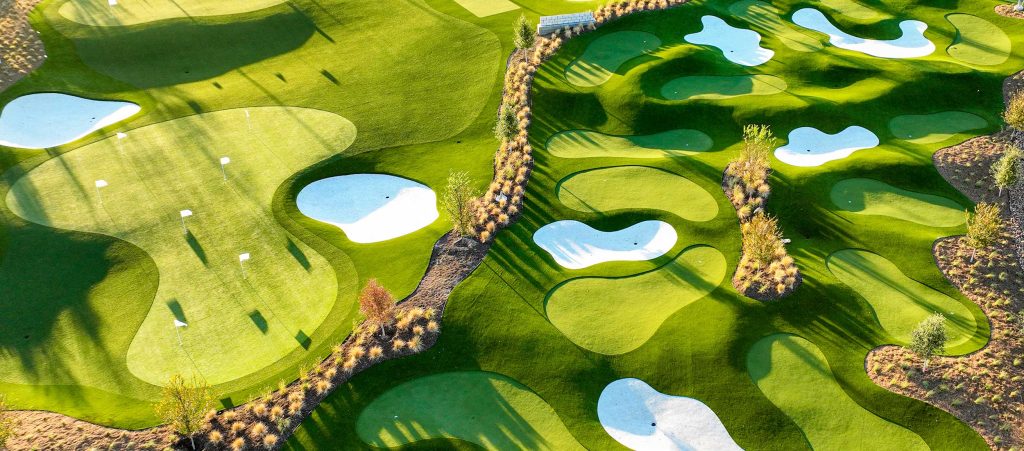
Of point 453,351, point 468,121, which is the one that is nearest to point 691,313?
point 453,351

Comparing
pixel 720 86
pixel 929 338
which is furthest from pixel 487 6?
pixel 929 338

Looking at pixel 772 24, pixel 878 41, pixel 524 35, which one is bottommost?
pixel 524 35

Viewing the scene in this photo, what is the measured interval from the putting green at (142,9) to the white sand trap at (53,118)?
9646 millimetres

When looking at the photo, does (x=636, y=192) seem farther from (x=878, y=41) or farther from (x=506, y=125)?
(x=878, y=41)

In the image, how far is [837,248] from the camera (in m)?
38.0

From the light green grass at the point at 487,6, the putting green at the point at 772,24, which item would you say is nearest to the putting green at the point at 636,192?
the putting green at the point at 772,24

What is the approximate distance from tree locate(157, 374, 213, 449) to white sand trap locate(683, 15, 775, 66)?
41547mm

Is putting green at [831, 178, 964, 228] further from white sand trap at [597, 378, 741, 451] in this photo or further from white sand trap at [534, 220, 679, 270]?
white sand trap at [597, 378, 741, 451]

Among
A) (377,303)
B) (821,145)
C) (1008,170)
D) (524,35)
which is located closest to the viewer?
(377,303)

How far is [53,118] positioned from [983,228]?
5496 centimetres

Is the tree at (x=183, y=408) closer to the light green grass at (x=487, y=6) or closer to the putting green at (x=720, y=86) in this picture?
the putting green at (x=720, y=86)

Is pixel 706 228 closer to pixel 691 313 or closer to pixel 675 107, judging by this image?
pixel 691 313

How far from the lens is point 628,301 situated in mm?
35562

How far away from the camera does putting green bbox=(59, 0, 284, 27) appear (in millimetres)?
56812
